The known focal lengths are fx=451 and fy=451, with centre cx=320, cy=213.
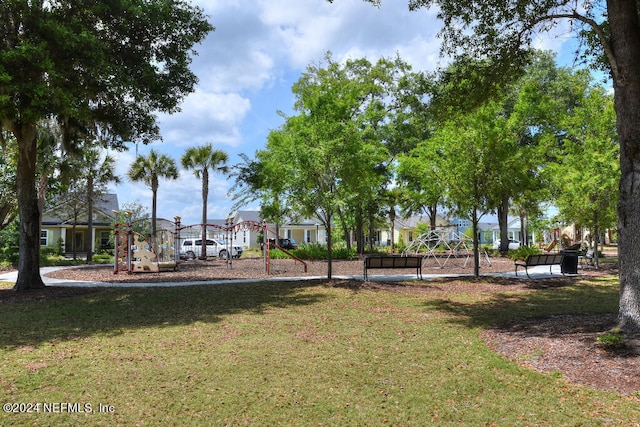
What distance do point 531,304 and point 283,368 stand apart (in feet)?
23.9

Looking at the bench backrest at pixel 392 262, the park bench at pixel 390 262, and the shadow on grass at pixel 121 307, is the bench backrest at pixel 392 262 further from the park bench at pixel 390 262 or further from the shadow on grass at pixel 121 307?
the shadow on grass at pixel 121 307

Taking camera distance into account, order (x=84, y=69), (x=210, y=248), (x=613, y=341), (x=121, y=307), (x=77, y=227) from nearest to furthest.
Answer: (x=613, y=341), (x=121, y=307), (x=84, y=69), (x=210, y=248), (x=77, y=227)

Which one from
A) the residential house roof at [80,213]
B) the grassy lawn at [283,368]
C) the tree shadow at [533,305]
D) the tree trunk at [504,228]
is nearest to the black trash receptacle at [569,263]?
the tree shadow at [533,305]

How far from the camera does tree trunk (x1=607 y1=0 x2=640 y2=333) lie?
21.5 feet

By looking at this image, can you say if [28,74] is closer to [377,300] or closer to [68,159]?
[377,300]

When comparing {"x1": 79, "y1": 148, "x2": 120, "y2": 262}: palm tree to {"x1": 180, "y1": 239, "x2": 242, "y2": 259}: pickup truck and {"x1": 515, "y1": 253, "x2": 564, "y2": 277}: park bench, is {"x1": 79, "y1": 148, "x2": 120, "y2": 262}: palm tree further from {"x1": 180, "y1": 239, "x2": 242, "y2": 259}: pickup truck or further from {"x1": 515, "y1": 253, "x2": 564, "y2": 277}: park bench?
{"x1": 515, "y1": 253, "x2": 564, "y2": 277}: park bench

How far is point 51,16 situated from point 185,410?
10.8 metres

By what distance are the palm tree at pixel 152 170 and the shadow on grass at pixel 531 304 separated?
24358mm

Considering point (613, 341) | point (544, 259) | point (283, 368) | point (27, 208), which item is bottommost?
point (283, 368)

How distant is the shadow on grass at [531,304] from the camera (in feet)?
29.2

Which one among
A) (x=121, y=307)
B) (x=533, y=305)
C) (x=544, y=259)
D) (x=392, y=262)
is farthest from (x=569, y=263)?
(x=121, y=307)

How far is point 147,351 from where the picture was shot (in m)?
6.44

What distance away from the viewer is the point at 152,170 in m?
30.8

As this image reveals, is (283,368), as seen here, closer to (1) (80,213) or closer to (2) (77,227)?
(1) (80,213)
